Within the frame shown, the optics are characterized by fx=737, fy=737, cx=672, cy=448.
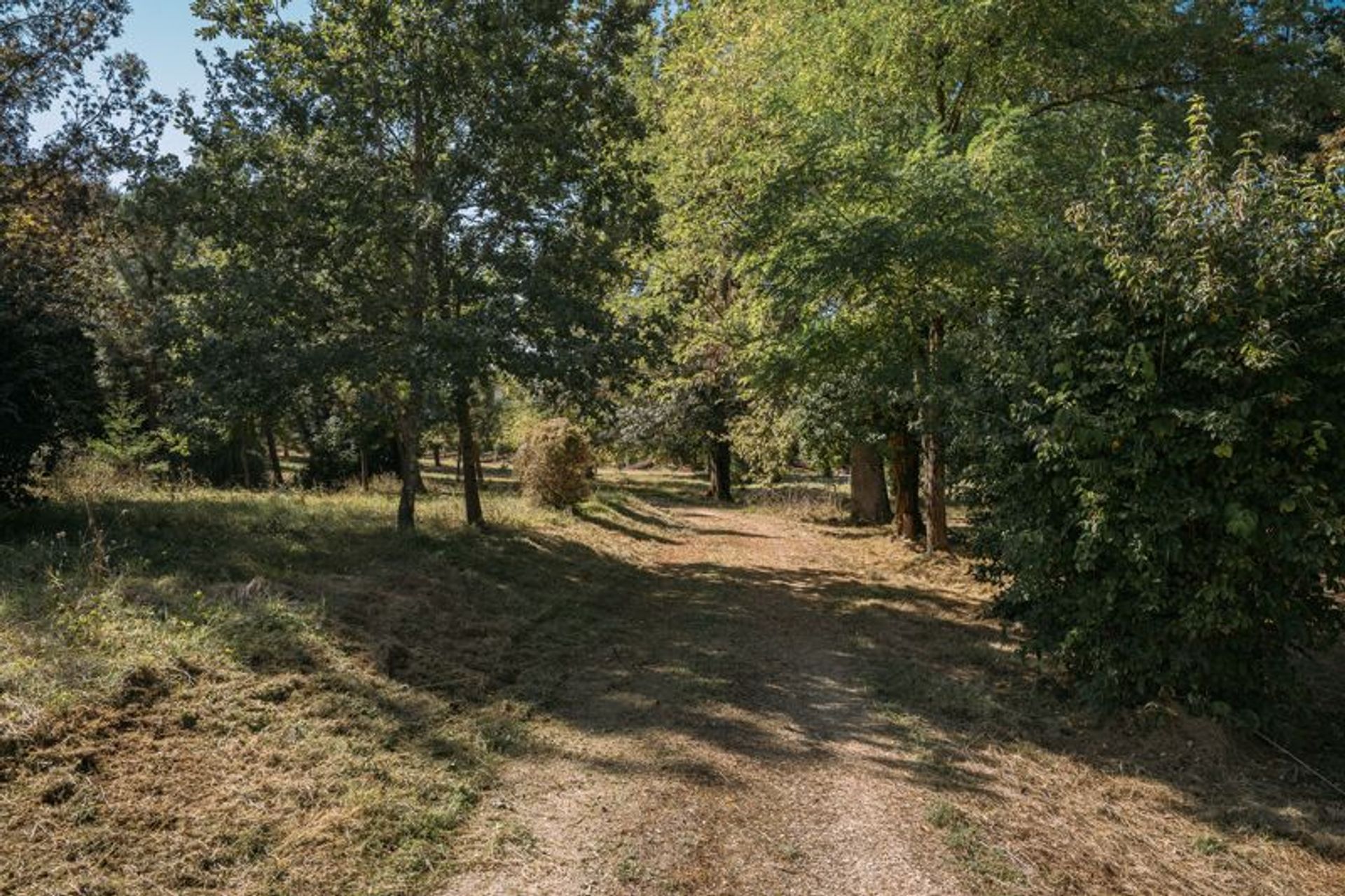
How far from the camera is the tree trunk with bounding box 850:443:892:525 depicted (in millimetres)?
20828

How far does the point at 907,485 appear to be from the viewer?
55.9ft

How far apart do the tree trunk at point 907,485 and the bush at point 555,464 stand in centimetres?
736

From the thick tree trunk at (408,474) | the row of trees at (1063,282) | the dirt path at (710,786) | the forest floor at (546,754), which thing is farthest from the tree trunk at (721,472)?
the dirt path at (710,786)

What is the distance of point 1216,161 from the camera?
6062 mm

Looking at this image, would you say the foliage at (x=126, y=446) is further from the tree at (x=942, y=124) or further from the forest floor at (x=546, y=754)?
the tree at (x=942, y=124)

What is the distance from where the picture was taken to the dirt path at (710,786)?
4137mm

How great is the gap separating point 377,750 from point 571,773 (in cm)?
137

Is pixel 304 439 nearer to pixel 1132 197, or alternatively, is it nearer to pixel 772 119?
pixel 772 119

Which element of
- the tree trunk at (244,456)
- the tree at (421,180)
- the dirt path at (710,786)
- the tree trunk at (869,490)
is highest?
the tree at (421,180)

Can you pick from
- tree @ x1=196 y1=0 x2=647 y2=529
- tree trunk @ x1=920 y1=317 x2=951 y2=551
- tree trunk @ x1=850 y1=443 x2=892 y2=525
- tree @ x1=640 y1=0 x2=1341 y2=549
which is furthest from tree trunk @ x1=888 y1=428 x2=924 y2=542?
tree @ x1=196 y1=0 x2=647 y2=529

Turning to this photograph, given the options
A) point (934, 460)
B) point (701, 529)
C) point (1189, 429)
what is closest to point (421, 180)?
point (934, 460)

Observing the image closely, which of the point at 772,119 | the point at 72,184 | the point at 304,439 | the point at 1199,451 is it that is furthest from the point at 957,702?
the point at 304,439

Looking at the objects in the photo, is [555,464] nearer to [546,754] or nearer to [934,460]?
[934,460]

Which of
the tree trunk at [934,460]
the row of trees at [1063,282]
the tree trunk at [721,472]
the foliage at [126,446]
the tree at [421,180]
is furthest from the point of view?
the tree trunk at [721,472]
